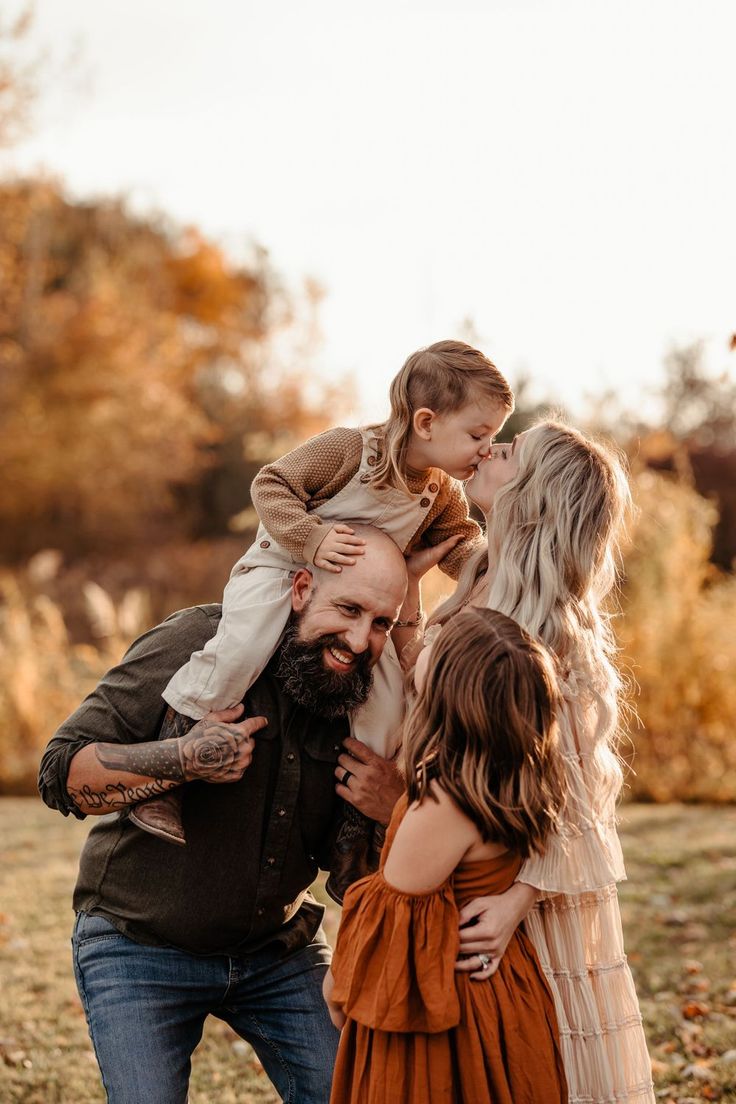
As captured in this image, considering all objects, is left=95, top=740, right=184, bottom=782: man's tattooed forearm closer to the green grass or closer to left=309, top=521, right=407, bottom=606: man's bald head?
left=309, top=521, right=407, bottom=606: man's bald head

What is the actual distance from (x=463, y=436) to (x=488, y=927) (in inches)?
55.4

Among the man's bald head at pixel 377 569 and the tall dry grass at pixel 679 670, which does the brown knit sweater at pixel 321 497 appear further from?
the tall dry grass at pixel 679 670

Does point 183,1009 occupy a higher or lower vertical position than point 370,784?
lower

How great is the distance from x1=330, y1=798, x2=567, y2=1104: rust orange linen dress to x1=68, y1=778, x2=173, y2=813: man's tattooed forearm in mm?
630

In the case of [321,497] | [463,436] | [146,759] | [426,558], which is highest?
[463,436]

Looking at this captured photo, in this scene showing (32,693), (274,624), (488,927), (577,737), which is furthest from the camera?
(32,693)

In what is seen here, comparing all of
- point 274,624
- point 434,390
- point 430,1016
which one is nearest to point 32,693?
point 274,624

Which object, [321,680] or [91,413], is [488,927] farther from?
[91,413]

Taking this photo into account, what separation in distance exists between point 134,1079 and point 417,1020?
77 cm

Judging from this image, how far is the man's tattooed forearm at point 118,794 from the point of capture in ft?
9.13

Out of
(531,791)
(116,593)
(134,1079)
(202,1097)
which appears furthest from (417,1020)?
(116,593)

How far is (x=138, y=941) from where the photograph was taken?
2783 mm

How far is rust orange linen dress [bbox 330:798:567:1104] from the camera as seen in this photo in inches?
90.4

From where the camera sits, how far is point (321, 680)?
2.91 meters
